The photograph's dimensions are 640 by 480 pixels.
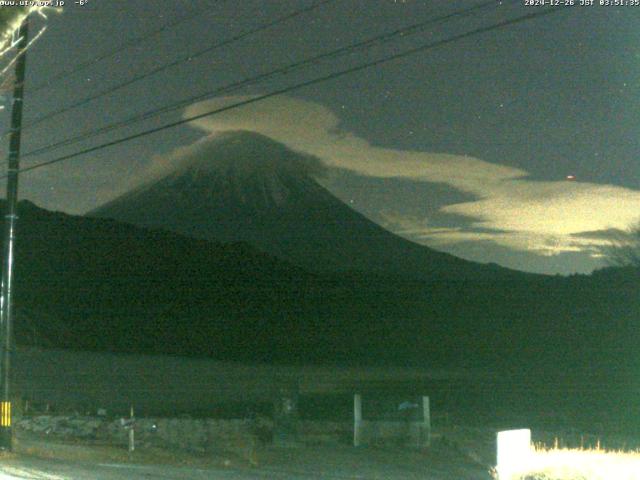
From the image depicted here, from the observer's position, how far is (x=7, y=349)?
695 inches

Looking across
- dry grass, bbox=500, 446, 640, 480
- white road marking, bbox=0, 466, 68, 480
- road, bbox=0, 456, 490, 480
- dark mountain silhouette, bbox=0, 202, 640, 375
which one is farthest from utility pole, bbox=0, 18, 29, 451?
dark mountain silhouette, bbox=0, 202, 640, 375

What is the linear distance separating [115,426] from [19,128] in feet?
33.5

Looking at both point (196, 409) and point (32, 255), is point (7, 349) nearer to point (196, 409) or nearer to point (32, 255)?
point (196, 409)

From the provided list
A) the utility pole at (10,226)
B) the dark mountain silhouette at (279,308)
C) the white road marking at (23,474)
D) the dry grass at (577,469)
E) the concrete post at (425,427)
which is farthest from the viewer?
the dark mountain silhouette at (279,308)

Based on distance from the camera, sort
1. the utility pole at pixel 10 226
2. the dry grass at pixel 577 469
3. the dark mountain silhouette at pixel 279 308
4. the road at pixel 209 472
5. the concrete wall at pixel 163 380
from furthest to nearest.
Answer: the dark mountain silhouette at pixel 279 308 → the concrete wall at pixel 163 380 → the utility pole at pixel 10 226 → the road at pixel 209 472 → the dry grass at pixel 577 469

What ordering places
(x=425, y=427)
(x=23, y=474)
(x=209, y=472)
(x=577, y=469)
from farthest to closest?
(x=425, y=427), (x=209, y=472), (x=23, y=474), (x=577, y=469)

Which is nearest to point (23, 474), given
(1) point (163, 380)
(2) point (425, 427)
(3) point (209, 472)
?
(3) point (209, 472)

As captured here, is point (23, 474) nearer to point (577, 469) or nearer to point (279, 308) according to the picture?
point (577, 469)

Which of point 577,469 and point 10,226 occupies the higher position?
point 10,226

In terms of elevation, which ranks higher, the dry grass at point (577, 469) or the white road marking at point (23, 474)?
the dry grass at point (577, 469)

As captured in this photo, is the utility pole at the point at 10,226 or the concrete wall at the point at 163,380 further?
the concrete wall at the point at 163,380

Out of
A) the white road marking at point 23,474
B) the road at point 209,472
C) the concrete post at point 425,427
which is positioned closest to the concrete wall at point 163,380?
the concrete post at point 425,427

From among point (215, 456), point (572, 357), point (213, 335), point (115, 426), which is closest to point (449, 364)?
point (572, 357)

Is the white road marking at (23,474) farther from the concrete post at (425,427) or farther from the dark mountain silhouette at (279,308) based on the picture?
the dark mountain silhouette at (279,308)
